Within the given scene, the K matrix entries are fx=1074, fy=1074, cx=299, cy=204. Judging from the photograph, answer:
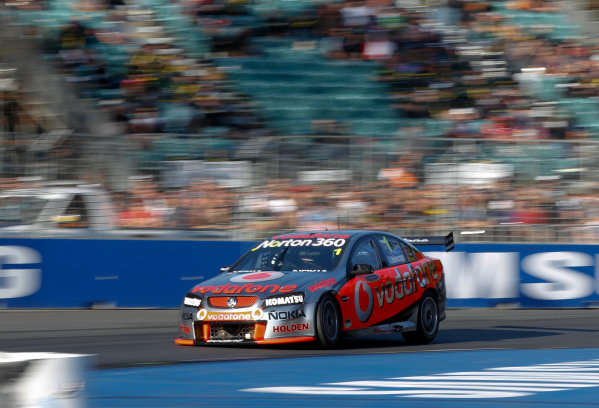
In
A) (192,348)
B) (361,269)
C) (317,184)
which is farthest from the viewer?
(317,184)

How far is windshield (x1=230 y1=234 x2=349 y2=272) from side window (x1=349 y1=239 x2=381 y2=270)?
0.14m

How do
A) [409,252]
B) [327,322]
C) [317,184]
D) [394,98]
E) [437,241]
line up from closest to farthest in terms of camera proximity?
[327,322], [409,252], [437,241], [317,184], [394,98]

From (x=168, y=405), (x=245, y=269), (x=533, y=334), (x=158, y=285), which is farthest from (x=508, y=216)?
(x=168, y=405)

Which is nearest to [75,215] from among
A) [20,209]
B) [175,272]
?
[20,209]

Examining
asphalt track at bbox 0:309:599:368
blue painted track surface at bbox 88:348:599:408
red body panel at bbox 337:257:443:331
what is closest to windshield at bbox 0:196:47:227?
asphalt track at bbox 0:309:599:368

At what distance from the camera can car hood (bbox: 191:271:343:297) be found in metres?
9.70

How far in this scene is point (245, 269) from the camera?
1066 centimetres

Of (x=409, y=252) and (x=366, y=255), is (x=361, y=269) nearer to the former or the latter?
(x=366, y=255)

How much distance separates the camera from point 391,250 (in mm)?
11086

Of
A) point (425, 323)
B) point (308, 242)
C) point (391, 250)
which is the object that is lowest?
point (425, 323)

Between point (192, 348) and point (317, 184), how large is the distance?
19.8 ft

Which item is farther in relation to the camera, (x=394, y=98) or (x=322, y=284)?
(x=394, y=98)

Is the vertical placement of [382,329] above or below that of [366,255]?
below

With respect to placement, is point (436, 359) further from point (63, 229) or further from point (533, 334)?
point (63, 229)
